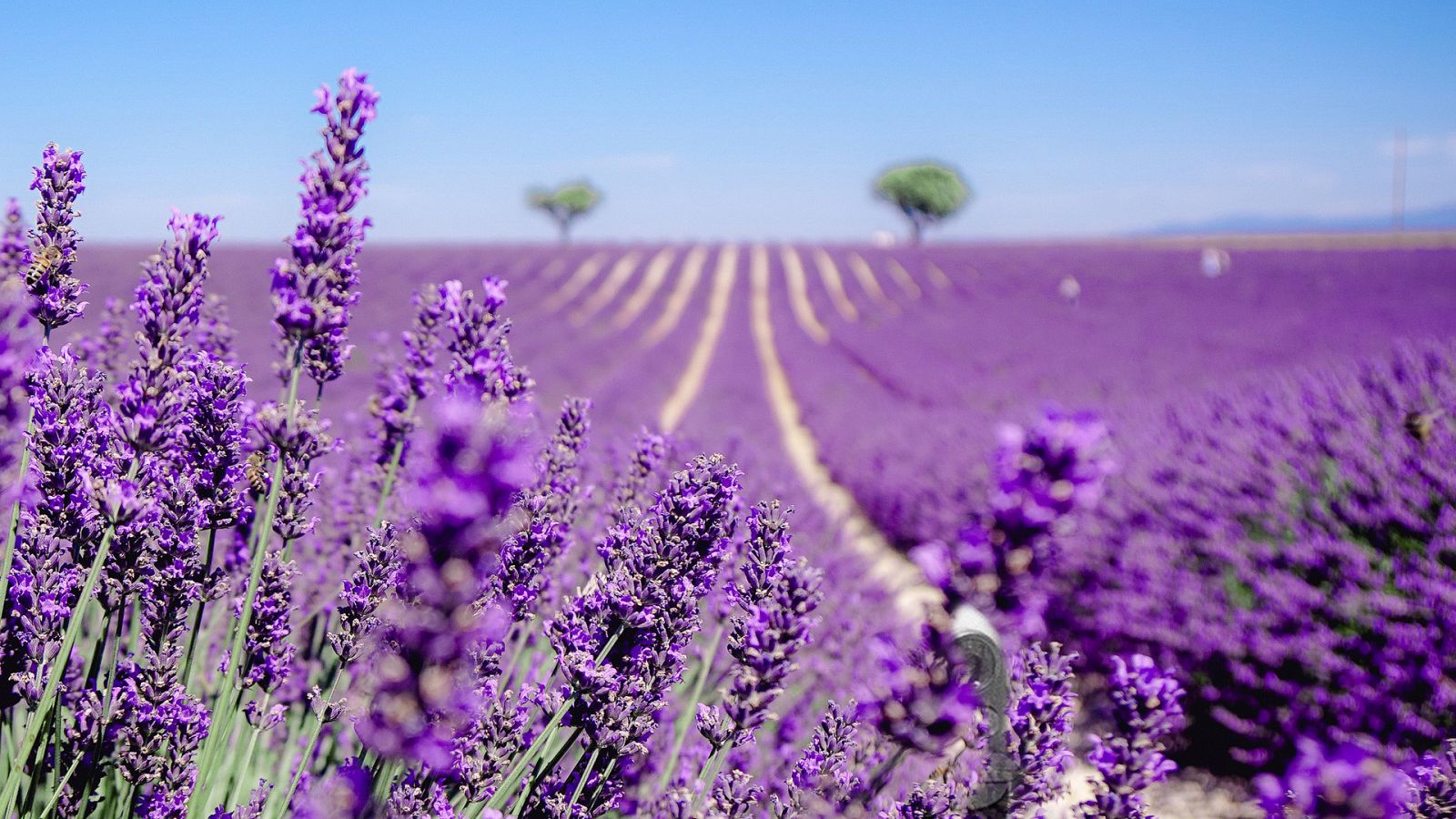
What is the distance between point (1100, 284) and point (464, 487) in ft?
87.3

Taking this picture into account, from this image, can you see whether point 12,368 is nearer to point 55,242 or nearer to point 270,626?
point 55,242

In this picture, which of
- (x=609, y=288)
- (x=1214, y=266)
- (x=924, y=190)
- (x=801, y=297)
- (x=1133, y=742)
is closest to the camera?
(x=1133, y=742)

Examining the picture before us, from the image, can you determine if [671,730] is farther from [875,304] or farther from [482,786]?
[875,304]

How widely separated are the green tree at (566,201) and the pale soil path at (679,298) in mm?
17665

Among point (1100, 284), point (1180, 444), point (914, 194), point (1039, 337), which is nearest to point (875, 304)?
point (1100, 284)

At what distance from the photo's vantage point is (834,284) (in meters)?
33.1

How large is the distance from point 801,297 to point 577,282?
8736 mm

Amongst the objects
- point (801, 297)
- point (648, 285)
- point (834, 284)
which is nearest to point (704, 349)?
point (801, 297)

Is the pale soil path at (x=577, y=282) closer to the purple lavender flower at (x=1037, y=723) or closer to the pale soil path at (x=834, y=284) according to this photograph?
the pale soil path at (x=834, y=284)

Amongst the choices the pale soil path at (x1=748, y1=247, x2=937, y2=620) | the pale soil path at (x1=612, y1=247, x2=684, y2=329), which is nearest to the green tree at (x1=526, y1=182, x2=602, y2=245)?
the pale soil path at (x1=612, y1=247, x2=684, y2=329)

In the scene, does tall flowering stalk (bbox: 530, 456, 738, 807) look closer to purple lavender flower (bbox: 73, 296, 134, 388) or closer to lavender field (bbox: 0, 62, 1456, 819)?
lavender field (bbox: 0, 62, 1456, 819)

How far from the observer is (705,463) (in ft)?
3.83

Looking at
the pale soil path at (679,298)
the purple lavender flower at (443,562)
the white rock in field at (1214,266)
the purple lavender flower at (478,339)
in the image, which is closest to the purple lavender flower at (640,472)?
the purple lavender flower at (478,339)

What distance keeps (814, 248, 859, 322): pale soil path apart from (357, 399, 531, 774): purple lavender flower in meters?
24.0
